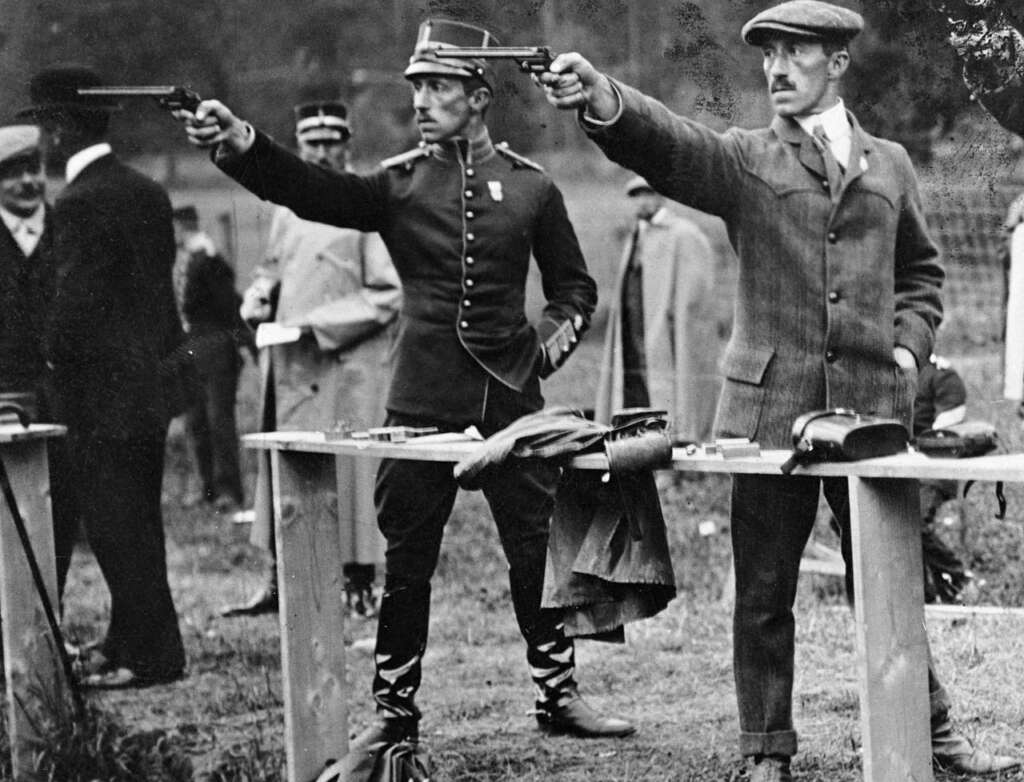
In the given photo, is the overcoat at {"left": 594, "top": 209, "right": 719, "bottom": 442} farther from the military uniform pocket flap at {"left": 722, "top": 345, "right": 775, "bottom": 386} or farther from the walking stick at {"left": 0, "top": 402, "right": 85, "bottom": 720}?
the military uniform pocket flap at {"left": 722, "top": 345, "right": 775, "bottom": 386}

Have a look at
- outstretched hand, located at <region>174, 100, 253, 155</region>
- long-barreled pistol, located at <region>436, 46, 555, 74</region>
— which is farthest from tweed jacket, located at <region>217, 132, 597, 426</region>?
long-barreled pistol, located at <region>436, 46, 555, 74</region>

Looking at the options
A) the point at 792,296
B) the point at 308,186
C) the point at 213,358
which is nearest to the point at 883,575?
the point at 792,296

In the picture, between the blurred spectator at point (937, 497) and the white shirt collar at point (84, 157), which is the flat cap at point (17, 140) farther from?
the blurred spectator at point (937, 497)

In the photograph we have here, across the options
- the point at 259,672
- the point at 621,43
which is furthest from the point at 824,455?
the point at 621,43

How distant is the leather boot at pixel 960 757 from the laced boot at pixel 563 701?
1.08 meters

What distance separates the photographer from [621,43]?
7172 mm

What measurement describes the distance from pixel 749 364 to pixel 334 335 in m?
3.22

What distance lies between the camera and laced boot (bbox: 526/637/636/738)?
212 inches

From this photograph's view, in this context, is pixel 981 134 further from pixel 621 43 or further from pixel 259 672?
pixel 259 672

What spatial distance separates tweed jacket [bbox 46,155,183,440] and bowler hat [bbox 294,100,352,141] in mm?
1279

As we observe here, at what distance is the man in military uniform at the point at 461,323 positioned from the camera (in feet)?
16.8

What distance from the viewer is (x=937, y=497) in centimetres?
666

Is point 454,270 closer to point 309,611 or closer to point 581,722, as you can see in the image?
point 309,611

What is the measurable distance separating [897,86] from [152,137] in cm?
732
